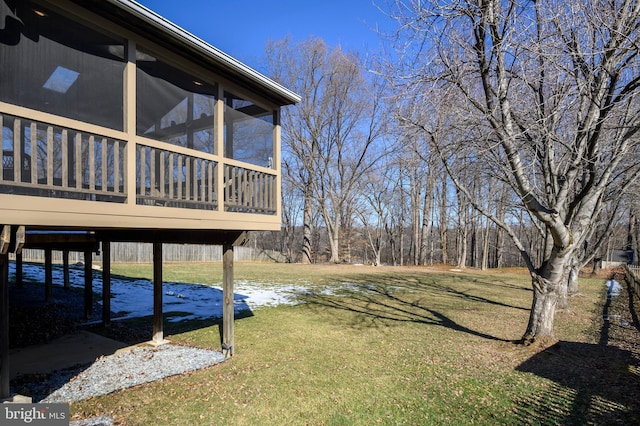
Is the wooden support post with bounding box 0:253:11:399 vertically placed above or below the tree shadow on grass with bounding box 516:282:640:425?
above

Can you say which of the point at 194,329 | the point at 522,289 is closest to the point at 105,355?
the point at 194,329

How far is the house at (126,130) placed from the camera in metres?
3.41

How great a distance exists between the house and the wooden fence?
16046 mm

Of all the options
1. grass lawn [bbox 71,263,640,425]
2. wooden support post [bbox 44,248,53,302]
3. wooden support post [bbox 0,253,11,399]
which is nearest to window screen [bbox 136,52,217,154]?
wooden support post [bbox 0,253,11,399]

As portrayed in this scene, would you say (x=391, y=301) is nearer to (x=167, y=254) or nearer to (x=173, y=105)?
(x=173, y=105)

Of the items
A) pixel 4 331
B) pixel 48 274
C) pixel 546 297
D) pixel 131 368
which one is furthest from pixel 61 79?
pixel 546 297

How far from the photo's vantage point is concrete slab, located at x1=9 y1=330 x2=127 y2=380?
532 centimetres

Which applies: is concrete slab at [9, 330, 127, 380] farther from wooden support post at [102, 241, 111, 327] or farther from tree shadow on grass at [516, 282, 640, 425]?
tree shadow on grass at [516, 282, 640, 425]

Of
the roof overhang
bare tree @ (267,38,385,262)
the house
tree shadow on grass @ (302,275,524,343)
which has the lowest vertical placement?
tree shadow on grass @ (302,275,524,343)

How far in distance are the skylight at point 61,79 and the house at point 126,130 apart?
1 cm

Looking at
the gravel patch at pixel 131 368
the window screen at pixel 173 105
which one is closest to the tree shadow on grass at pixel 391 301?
the gravel patch at pixel 131 368

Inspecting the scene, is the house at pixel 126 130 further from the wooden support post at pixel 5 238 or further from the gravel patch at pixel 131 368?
the gravel patch at pixel 131 368

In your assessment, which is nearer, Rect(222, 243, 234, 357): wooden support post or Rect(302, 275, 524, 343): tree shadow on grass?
Rect(222, 243, 234, 357): wooden support post

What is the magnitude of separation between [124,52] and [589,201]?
7444 mm
